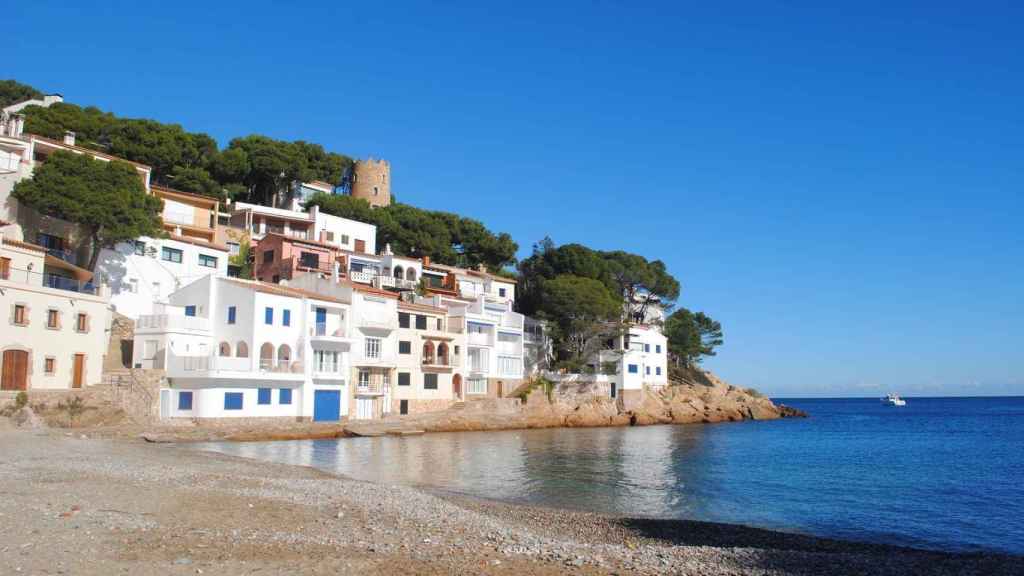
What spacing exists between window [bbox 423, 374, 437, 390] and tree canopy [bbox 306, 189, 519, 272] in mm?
Result: 26606

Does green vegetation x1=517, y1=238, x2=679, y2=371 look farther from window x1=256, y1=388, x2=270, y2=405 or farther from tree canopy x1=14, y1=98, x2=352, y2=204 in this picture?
window x1=256, y1=388, x2=270, y2=405

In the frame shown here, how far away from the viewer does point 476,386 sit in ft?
247

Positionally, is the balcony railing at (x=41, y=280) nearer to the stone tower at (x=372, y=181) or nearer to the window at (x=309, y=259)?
the window at (x=309, y=259)

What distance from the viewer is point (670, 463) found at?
44469 mm

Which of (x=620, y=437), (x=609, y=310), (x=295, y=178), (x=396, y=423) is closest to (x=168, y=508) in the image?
(x=396, y=423)

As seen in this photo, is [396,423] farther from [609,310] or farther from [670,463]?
[609,310]

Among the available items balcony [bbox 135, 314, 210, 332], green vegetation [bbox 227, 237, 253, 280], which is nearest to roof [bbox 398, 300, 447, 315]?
green vegetation [bbox 227, 237, 253, 280]

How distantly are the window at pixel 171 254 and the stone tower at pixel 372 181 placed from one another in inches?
2151

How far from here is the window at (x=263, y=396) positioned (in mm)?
52844

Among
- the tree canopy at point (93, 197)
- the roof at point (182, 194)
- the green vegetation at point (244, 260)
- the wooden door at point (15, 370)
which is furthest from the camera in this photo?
the green vegetation at point (244, 260)

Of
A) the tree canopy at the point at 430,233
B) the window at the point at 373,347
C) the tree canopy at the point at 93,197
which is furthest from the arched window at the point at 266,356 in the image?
the tree canopy at the point at 430,233

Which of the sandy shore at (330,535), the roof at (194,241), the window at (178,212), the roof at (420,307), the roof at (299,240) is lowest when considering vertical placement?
the sandy shore at (330,535)

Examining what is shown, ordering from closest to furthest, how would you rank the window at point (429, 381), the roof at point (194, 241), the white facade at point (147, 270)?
the white facade at point (147, 270) < the roof at point (194, 241) < the window at point (429, 381)

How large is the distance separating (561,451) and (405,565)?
120 feet
